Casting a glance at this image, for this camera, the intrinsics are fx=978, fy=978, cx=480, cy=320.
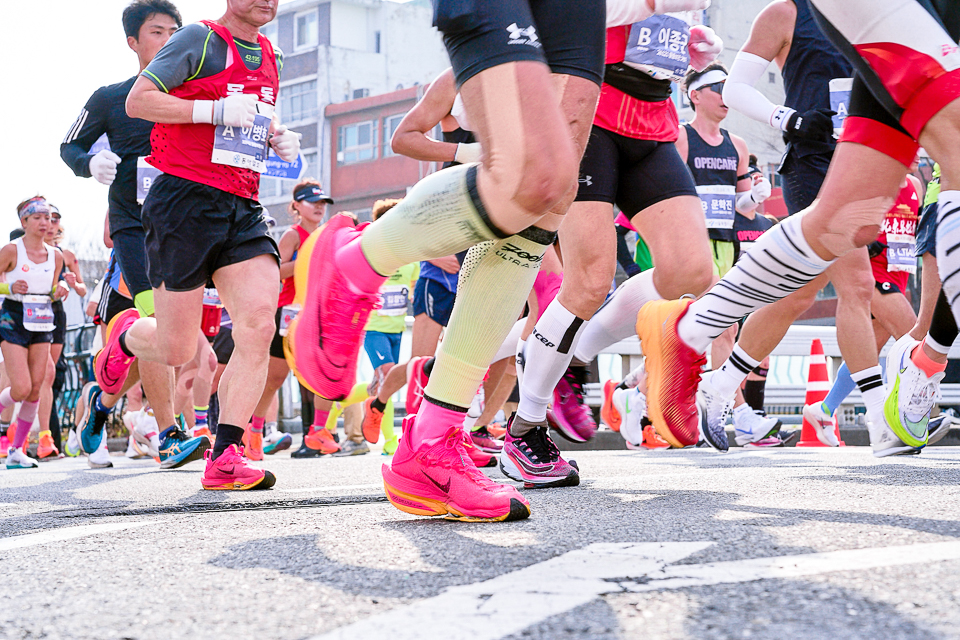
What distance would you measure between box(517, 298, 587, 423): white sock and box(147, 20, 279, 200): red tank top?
1599 mm

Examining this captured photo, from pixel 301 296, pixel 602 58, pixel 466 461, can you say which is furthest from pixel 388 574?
pixel 602 58

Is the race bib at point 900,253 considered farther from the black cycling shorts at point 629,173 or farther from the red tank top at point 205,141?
the red tank top at point 205,141

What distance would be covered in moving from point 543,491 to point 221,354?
6079 mm

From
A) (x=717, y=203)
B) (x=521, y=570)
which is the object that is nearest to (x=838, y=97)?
(x=717, y=203)

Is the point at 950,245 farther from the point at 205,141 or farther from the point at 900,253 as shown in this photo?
the point at 900,253

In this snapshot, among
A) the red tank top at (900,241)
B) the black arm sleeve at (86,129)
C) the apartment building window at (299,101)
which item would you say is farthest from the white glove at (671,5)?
the apartment building window at (299,101)

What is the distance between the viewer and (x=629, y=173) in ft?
11.9

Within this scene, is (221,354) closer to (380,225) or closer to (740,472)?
(740,472)

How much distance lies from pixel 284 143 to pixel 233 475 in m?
1.55

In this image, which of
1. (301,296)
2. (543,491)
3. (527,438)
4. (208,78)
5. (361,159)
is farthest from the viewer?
(361,159)

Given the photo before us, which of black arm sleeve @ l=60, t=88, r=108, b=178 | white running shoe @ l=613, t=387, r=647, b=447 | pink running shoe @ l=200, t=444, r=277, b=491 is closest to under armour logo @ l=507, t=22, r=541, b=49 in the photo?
pink running shoe @ l=200, t=444, r=277, b=491

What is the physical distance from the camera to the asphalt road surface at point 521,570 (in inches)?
46.4

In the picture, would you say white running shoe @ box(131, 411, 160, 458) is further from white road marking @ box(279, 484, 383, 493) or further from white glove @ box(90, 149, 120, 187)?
white road marking @ box(279, 484, 383, 493)

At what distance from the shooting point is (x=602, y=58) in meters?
2.53
